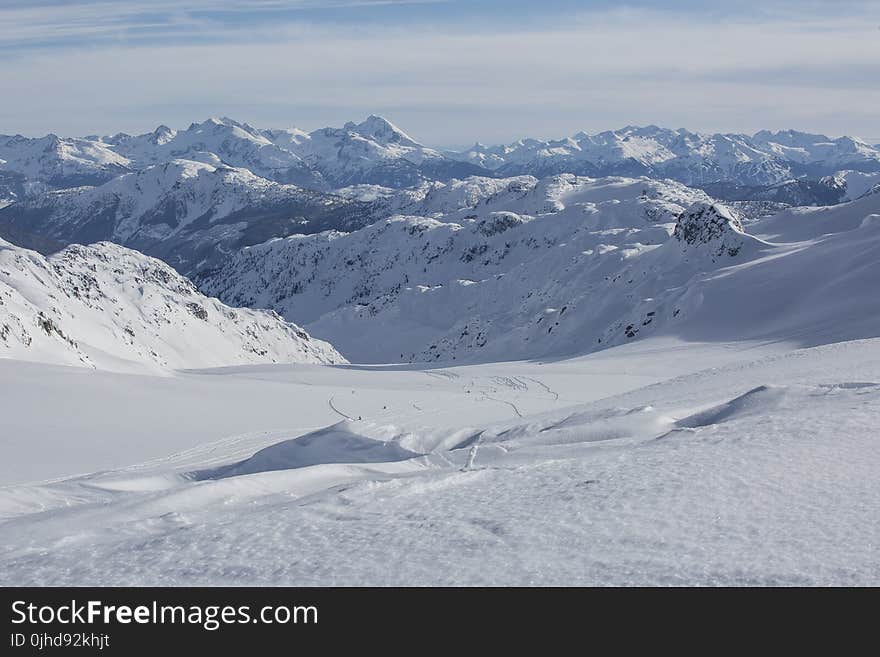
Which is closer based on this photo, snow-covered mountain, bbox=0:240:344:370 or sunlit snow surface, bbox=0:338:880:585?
sunlit snow surface, bbox=0:338:880:585

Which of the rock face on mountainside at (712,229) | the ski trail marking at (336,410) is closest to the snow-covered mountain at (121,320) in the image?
the ski trail marking at (336,410)

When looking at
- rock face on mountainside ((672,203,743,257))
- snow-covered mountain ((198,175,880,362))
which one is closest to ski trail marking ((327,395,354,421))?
snow-covered mountain ((198,175,880,362))

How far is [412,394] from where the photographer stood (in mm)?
34344

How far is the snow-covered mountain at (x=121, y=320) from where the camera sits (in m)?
55.0

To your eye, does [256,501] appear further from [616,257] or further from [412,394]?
[616,257]

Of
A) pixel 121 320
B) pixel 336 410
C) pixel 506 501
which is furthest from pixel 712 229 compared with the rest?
pixel 506 501

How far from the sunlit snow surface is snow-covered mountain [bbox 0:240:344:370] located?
114ft

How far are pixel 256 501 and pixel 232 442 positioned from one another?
10.9m

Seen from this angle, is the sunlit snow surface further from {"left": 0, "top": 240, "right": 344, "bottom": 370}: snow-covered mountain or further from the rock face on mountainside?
the rock face on mountainside

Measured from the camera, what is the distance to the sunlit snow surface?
290 inches

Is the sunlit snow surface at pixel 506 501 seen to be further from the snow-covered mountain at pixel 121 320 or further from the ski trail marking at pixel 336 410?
the snow-covered mountain at pixel 121 320

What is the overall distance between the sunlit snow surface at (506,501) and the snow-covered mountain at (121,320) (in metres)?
34.9
